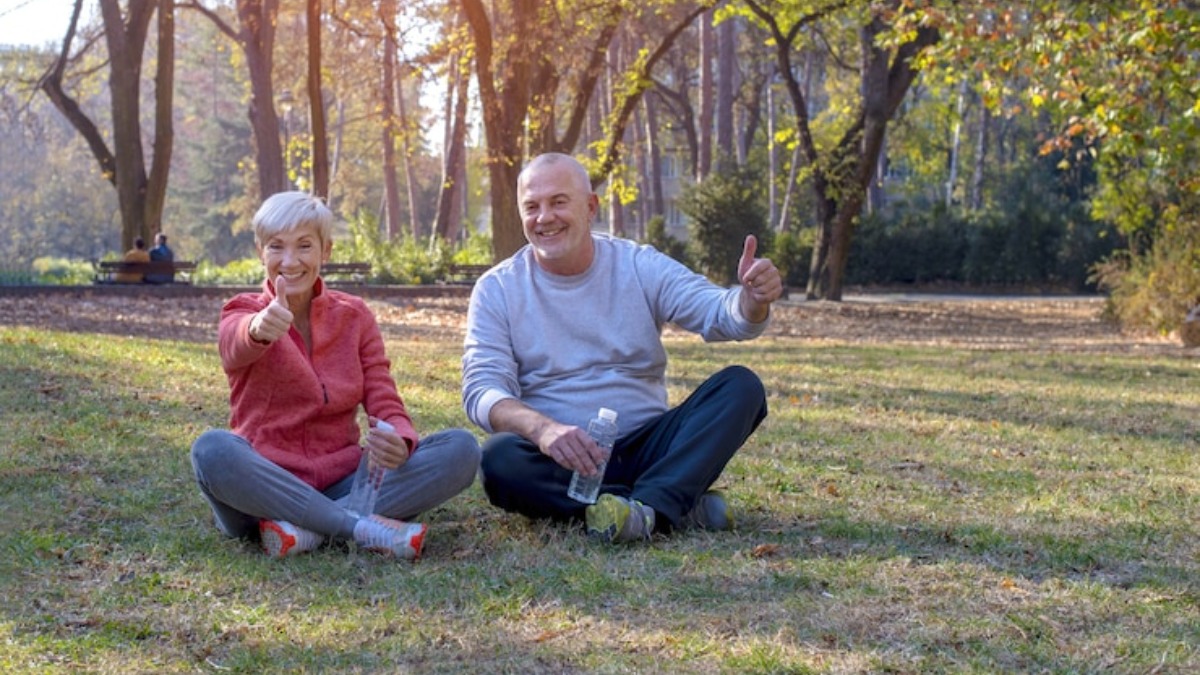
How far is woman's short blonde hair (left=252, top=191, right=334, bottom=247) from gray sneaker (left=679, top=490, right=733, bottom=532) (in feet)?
5.18

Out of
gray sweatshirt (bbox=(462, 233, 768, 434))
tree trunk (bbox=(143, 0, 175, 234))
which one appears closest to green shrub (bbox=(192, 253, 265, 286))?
tree trunk (bbox=(143, 0, 175, 234))

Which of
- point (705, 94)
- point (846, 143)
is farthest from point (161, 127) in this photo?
point (705, 94)

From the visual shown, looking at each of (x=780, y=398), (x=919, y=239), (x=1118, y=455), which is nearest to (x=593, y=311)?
(x=1118, y=455)

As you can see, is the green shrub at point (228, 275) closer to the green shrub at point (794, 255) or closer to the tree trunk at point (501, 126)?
the tree trunk at point (501, 126)

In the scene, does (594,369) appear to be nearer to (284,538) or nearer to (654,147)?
(284,538)

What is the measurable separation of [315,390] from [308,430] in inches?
7.3

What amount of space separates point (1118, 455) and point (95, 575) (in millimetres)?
5353

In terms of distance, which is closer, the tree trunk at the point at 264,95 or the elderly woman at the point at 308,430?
the elderly woman at the point at 308,430

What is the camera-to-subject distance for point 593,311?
5340 millimetres

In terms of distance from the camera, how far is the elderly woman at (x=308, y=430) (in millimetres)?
4723

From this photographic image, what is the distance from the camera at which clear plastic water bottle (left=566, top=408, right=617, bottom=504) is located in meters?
4.89

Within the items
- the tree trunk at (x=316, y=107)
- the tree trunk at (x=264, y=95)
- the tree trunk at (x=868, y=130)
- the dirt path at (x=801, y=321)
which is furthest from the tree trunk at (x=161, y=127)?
the tree trunk at (x=868, y=130)

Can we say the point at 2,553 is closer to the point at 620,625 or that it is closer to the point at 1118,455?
the point at 620,625

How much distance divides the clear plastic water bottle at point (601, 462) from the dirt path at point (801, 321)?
11196 millimetres
